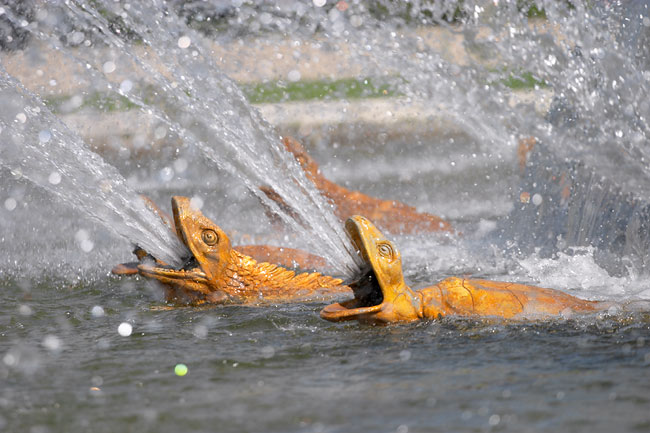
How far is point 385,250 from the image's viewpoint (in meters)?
3.66

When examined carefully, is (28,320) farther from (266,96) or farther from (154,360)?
(266,96)

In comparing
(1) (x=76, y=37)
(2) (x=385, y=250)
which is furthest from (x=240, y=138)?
(1) (x=76, y=37)

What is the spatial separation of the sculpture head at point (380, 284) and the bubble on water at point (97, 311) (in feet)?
5.19

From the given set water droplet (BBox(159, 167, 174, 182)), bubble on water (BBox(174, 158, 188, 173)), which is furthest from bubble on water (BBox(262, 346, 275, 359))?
bubble on water (BBox(174, 158, 188, 173))

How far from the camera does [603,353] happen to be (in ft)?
10.7

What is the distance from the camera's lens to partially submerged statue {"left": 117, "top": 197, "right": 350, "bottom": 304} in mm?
4812

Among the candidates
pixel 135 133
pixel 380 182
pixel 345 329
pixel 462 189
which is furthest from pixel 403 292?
pixel 135 133

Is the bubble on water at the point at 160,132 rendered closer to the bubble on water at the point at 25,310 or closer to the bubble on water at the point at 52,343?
the bubble on water at the point at 25,310

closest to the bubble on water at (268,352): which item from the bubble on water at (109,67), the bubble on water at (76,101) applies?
the bubble on water at (109,67)

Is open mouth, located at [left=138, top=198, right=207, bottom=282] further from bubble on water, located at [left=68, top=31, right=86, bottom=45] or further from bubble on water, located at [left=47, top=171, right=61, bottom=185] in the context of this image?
bubble on water, located at [left=68, top=31, right=86, bottom=45]

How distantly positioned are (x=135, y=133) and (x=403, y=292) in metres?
11.1

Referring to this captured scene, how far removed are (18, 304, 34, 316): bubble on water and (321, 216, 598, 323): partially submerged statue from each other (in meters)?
1.93

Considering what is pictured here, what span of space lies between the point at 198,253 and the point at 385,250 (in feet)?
5.13

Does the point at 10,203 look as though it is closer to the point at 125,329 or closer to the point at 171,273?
the point at 171,273
